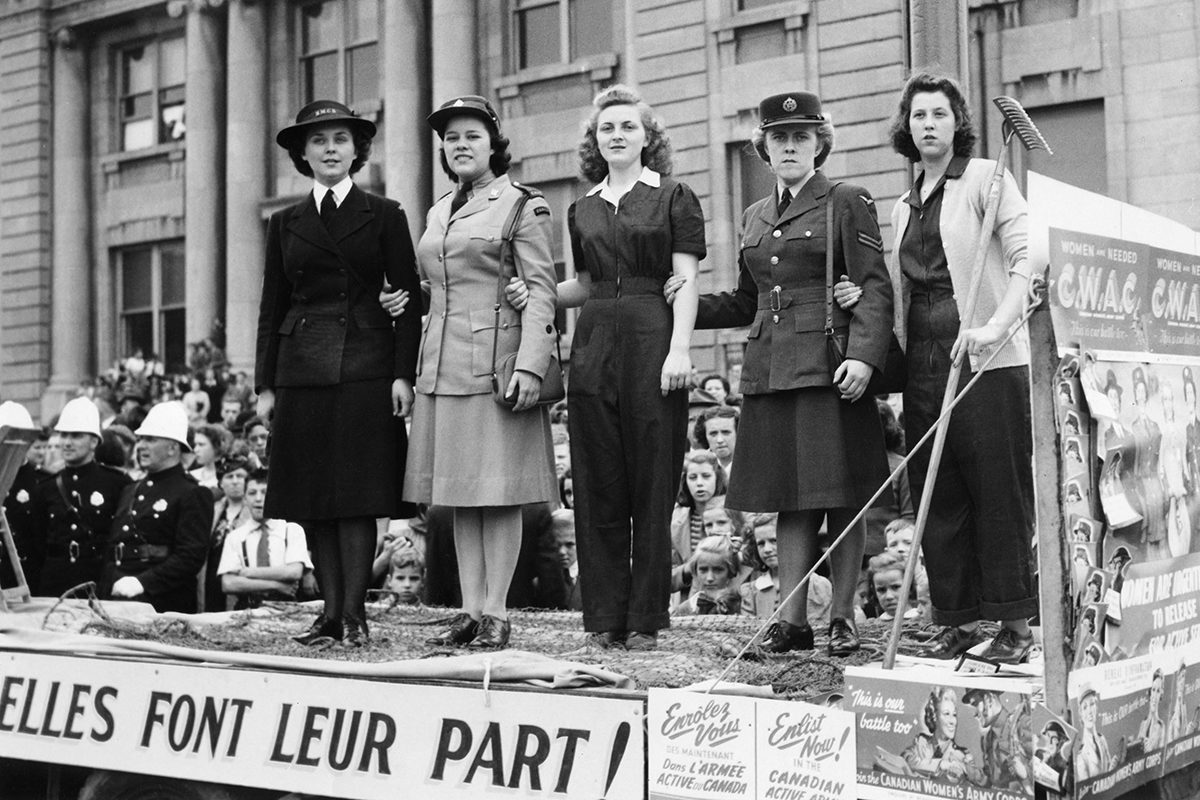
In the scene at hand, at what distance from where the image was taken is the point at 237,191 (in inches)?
1007

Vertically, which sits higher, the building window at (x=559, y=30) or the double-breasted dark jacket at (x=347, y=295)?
the building window at (x=559, y=30)

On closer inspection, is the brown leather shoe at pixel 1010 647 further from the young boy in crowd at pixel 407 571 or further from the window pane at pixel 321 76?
the window pane at pixel 321 76

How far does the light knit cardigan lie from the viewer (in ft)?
18.3

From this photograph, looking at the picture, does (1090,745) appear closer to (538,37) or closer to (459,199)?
(459,199)

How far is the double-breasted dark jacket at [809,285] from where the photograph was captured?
19.3 feet

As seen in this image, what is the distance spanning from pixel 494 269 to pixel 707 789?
2.65 m

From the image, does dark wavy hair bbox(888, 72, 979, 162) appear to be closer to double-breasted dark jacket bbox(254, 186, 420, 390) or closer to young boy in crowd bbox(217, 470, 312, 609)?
double-breasted dark jacket bbox(254, 186, 420, 390)

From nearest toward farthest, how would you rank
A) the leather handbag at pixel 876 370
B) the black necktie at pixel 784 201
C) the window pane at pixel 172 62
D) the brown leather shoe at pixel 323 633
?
1. the leather handbag at pixel 876 370
2. the black necktie at pixel 784 201
3. the brown leather shoe at pixel 323 633
4. the window pane at pixel 172 62

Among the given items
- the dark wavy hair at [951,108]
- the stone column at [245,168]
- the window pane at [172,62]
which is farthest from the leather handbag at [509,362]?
the window pane at [172,62]

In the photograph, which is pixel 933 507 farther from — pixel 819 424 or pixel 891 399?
pixel 891 399

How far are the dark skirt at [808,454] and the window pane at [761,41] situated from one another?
1415 centimetres

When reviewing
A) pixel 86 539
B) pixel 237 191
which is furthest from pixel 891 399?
pixel 237 191

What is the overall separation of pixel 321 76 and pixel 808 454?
2111 centimetres

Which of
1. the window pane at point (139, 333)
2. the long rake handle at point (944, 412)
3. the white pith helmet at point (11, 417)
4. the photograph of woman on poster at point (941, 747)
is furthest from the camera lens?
the window pane at point (139, 333)
